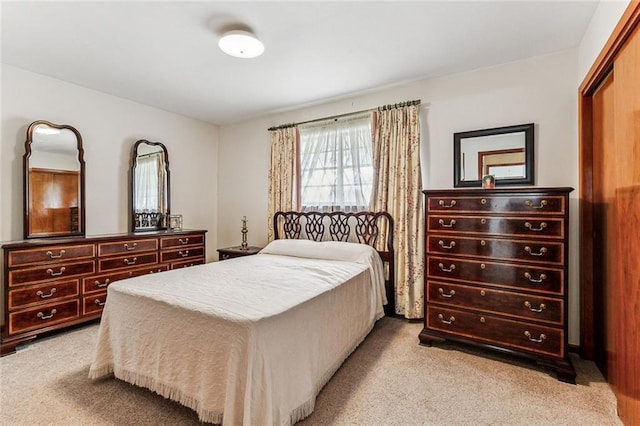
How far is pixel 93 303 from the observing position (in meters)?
3.05

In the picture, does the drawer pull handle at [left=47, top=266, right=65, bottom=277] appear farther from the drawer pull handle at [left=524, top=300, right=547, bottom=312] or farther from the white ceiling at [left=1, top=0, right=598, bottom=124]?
the drawer pull handle at [left=524, top=300, right=547, bottom=312]

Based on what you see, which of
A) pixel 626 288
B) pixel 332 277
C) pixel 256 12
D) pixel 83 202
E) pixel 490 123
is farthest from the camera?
pixel 83 202

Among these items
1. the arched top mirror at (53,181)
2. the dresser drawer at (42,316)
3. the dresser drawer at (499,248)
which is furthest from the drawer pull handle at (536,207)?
the arched top mirror at (53,181)

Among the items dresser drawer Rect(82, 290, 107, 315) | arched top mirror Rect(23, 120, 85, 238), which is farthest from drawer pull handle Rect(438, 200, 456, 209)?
arched top mirror Rect(23, 120, 85, 238)

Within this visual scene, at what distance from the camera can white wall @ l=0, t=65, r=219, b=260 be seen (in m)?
2.91

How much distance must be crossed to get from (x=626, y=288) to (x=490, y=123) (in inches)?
71.4

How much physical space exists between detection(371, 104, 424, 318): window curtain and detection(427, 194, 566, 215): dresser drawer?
2.03ft

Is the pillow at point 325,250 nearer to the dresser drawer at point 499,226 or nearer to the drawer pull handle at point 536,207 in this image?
the dresser drawer at point 499,226

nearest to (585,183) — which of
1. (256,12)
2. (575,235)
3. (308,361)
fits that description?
(575,235)

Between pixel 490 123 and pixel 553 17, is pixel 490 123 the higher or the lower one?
the lower one

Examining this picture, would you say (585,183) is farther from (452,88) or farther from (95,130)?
(95,130)

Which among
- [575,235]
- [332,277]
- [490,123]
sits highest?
[490,123]

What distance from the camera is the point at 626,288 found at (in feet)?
5.46

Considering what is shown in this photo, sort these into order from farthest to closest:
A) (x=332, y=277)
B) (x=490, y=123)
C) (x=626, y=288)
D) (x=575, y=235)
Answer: (x=490, y=123) < (x=575, y=235) < (x=332, y=277) < (x=626, y=288)
